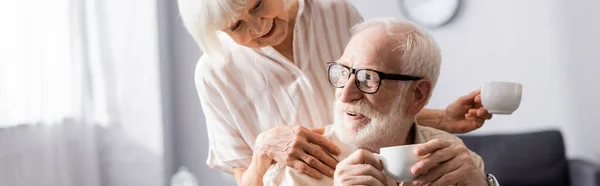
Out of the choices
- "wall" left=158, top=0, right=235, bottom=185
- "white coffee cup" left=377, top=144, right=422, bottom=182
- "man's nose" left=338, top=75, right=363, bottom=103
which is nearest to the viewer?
"white coffee cup" left=377, top=144, right=422, bottom=182

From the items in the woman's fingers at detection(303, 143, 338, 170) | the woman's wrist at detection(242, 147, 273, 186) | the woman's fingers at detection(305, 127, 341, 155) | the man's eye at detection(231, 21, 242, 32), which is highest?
the man's eye at detection(231, 21, 242, 32)

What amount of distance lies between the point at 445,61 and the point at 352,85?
2.64 meters

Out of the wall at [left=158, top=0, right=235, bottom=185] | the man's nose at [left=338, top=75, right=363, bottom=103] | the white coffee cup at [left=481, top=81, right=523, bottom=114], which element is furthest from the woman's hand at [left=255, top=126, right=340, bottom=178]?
the wall at [left=158, top=0, right=235, bottom=185]

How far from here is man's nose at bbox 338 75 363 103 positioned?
173 cm

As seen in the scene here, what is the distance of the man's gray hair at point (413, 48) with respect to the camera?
179 cm

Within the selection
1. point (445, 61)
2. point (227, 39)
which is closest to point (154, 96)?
point (445, 61)

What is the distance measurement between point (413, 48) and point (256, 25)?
0.38 metres

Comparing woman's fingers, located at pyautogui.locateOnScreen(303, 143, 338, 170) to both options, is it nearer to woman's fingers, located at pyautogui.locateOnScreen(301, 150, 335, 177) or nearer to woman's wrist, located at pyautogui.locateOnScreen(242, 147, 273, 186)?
woman's fingers, located at pyautogui.locateOnScreen(301, 150, 335, 177)

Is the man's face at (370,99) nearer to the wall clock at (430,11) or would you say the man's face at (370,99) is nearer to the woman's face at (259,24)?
the woman's face at (259,24)

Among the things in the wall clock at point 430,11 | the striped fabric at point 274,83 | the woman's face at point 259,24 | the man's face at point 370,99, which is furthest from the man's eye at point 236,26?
the wall clock at point 430,11

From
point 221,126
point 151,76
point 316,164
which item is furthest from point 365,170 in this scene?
point 151,76

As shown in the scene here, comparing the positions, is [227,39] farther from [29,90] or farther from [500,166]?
[500,166]

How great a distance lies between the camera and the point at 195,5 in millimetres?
1906

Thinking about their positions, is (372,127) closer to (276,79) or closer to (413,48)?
(413,48)
